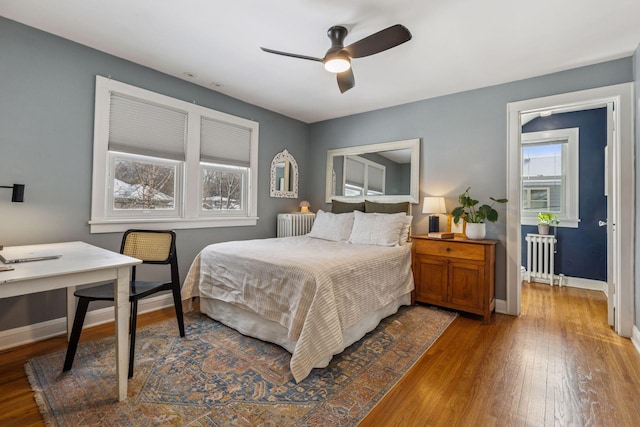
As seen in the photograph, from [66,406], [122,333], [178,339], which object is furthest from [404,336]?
[66,406]

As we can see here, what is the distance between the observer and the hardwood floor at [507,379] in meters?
1.59

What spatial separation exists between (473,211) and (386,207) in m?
1.01

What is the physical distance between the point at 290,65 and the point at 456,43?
4.96 feet

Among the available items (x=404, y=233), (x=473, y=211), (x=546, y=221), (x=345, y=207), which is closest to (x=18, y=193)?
(x=345, y=207)

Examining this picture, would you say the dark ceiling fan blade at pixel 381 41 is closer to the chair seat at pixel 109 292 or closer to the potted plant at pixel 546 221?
the chair seat at pixel 109 292

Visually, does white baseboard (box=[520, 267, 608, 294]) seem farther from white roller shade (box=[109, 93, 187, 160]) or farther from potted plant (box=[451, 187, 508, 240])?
white roller shade (box=[109, 93, 187, 160])

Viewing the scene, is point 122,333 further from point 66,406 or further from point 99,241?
point 99,241

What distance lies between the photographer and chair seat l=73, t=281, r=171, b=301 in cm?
189

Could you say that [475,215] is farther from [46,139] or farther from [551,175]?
[46,139]

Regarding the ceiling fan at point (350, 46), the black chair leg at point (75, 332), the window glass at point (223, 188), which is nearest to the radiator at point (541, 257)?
the ceiling fan at point (350, 46)

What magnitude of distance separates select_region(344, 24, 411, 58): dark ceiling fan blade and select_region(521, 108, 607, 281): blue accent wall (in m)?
3.79

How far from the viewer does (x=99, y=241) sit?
9.07ft

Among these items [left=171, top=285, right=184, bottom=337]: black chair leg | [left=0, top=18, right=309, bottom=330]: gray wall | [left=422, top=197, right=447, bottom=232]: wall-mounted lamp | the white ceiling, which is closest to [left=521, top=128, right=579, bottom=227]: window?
the white ceiling

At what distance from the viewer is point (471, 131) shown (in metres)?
3.46
